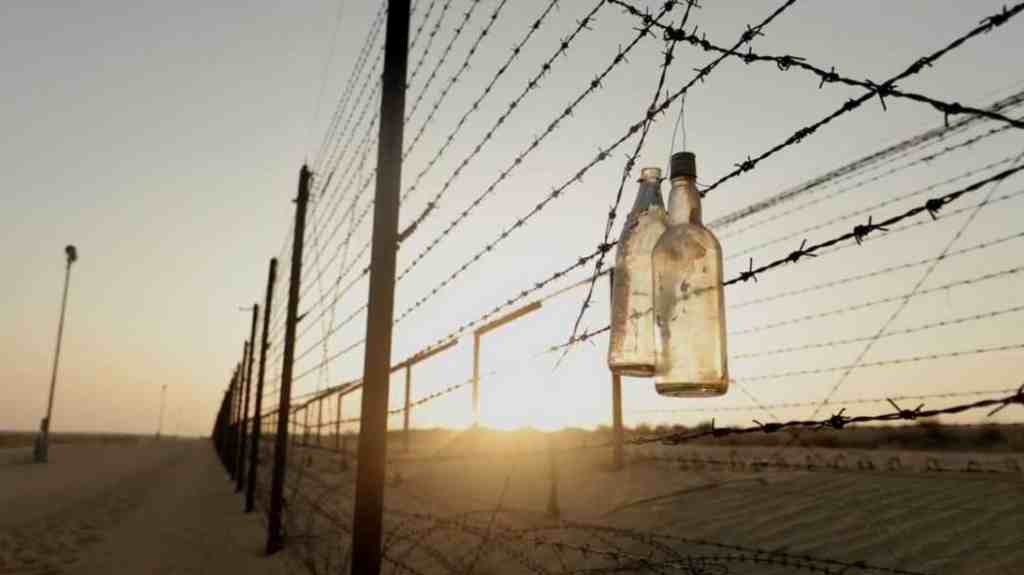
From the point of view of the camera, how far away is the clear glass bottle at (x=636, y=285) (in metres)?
1.92

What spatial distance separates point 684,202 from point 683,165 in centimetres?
9

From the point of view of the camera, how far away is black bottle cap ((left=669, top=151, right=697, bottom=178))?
→ 163cm

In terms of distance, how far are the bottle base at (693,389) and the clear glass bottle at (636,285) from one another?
18 cm

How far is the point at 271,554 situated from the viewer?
239 inches

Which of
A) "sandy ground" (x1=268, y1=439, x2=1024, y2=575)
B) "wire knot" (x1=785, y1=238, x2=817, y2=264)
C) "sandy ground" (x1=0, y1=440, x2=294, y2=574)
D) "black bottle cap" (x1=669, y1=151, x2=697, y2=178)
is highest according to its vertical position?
"black bottle cap" (x1=669, y1=151, x2=697, y2=178)

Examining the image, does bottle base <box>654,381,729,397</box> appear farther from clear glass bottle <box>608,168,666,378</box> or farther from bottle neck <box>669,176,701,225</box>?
bottle neck <box>669,176,701,225</box>

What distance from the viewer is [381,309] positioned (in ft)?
10.2

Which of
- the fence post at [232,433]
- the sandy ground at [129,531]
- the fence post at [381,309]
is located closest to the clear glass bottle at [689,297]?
the fence post at [381,309]

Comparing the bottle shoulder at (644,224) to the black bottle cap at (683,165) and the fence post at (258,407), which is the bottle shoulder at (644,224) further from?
the fence post at (258,407)

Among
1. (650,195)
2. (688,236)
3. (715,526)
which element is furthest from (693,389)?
(715,526)

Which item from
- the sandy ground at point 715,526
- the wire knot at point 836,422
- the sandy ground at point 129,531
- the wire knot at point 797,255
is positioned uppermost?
the wire knot at point 797,255

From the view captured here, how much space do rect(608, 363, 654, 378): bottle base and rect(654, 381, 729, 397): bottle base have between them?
140 millimetres

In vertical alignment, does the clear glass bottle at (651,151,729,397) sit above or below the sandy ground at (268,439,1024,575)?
above

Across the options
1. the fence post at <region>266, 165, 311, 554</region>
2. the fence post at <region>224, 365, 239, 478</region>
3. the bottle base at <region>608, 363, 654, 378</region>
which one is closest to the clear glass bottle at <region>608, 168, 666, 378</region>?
the bottle base at <region>608, 363, 654, 378</region>
